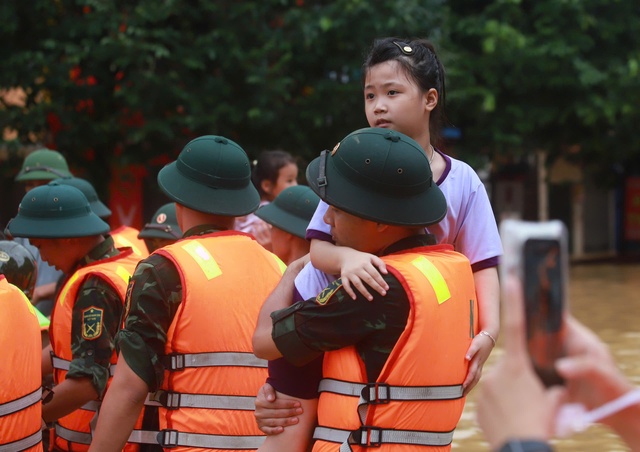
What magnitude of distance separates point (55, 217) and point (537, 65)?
12.2 metres

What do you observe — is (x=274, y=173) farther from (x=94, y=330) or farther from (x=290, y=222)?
(x=94, y=330)

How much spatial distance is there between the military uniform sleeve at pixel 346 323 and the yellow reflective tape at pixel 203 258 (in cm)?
75

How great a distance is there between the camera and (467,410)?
823cm

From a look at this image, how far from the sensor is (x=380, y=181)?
8.71 ft

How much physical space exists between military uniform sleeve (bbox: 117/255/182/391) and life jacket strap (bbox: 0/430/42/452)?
0.47 m

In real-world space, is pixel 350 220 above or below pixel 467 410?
above

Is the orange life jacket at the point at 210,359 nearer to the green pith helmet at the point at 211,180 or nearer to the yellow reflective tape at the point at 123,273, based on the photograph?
the green pith helmet at the point at 211,180

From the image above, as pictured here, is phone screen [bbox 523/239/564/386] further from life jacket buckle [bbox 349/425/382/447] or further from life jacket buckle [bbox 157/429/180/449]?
life jacket buckle [bbox 157/429/180/449]

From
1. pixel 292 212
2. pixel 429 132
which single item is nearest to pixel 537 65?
pixel 292 212

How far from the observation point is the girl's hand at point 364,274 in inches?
100

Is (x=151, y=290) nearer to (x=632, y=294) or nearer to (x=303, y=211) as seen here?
(x=303, y=211)

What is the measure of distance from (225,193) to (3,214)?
13.5 meters

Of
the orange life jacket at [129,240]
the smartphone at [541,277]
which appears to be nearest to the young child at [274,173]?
the orange life jacket at [129,240]

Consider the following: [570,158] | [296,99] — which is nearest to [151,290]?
[296,99]
